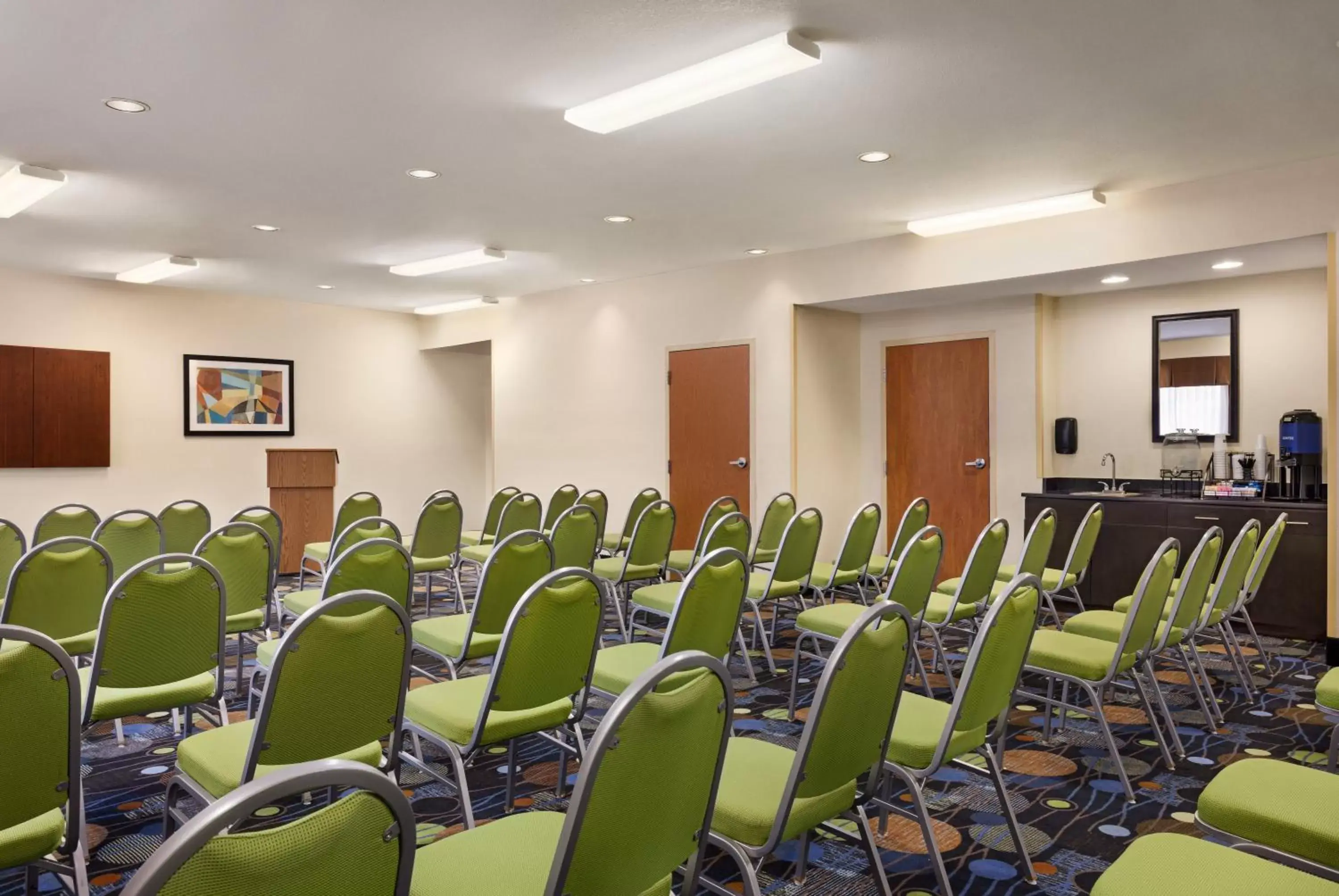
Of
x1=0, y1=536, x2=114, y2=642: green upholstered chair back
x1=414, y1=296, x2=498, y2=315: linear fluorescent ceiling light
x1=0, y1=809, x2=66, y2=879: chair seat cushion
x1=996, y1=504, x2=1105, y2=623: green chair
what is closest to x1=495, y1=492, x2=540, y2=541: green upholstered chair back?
x1=0, y1=536, x2=114, y2=642: green upholstered chair back

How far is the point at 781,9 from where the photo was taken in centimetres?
342

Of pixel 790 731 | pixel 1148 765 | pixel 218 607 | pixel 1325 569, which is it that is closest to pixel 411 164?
pixel 218 607

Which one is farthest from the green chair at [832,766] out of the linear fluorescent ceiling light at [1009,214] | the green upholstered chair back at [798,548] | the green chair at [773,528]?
the linear fluorescent ceiling light at [1009,214]

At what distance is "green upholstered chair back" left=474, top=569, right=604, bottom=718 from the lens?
2.64 meters

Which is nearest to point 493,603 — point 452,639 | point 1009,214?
point 452,639

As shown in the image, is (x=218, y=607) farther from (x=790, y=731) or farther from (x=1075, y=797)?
(x=1075, y=797)

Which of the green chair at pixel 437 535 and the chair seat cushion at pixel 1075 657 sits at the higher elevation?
the green chair at pixel 437 535

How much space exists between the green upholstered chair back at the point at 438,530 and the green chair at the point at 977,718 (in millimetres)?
4022

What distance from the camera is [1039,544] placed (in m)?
4.91

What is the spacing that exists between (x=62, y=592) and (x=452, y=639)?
1.53 metres

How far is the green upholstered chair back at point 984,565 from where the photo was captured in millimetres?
4184

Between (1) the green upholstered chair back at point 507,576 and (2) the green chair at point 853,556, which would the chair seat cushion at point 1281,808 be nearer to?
(1) the green upholstered chair back at point 507,576

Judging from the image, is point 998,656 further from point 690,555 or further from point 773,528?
point 773,528

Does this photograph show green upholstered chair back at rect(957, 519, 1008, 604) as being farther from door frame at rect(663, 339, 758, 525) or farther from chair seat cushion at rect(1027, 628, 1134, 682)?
door frame at rect(663, 339, 758, 525)
